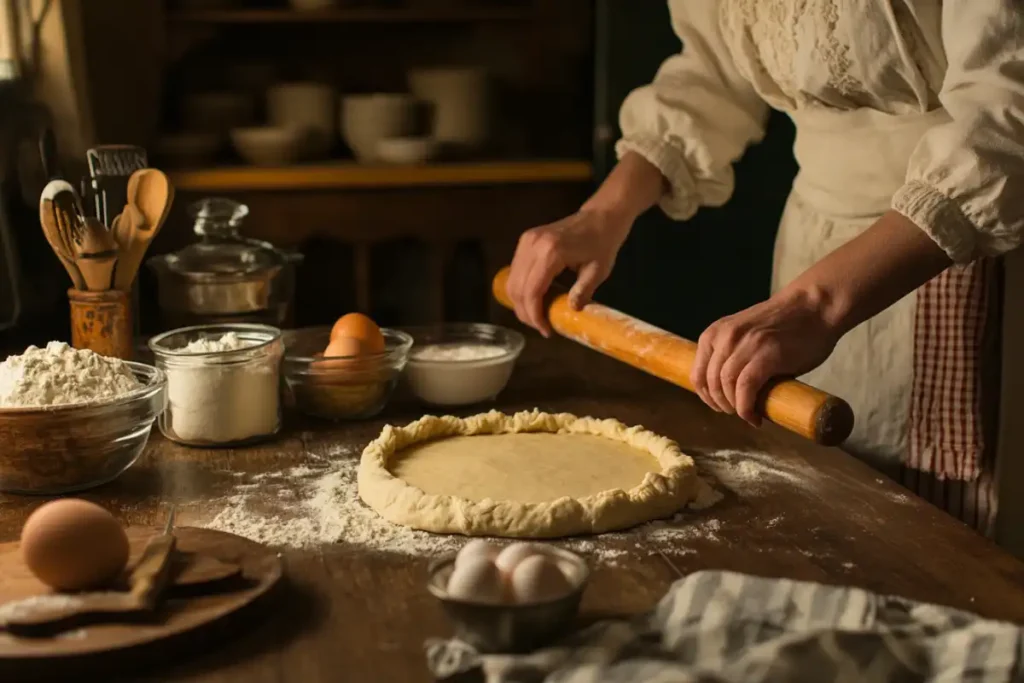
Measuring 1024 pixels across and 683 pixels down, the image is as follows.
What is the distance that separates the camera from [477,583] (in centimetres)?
84

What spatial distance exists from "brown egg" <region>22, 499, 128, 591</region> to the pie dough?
0.30m

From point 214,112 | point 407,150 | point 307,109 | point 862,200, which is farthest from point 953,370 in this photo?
point 214,112

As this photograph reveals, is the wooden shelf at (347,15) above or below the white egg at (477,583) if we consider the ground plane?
above

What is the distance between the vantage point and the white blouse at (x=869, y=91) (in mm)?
1180

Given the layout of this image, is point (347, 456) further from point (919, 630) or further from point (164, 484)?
point (919, 630)

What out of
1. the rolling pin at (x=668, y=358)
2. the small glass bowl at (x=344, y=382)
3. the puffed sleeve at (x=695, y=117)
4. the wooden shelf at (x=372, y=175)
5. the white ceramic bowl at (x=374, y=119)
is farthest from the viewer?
the white ceramic bowl at (x=374, y=119)

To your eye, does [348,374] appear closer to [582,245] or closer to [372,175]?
[582,245]

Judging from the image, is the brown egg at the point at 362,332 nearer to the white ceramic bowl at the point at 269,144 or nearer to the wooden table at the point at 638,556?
the wooden table at the point at 638,556

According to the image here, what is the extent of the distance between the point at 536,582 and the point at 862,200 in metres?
0.94

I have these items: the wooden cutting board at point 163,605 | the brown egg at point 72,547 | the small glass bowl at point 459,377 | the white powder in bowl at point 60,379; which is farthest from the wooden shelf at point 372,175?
the brown egg at point 72,547

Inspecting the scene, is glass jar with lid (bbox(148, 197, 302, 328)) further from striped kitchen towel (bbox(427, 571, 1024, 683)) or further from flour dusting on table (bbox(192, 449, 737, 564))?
striped kitchen towel (bbox(427, 571, 1024, 683))

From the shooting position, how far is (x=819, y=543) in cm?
108

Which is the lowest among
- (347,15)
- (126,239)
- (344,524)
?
(344,524)

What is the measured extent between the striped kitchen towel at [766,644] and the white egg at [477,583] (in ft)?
0.12
